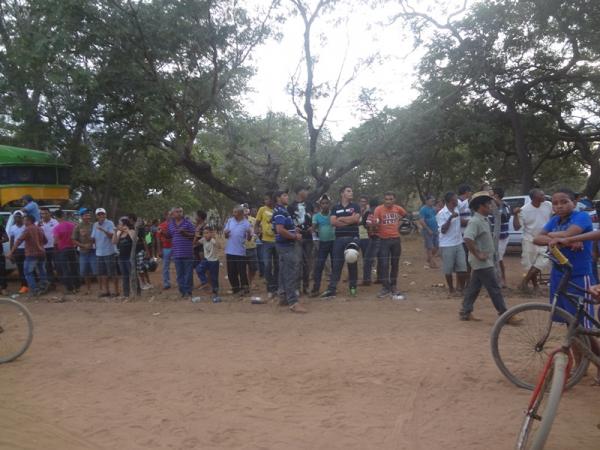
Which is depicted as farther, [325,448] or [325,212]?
[325,212]

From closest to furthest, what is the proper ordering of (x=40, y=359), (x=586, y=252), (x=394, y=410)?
1. (x=394, y=410)
2. (x=586, y=252)
3. (x=40, y=359)

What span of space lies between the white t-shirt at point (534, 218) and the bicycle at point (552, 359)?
4077 mm

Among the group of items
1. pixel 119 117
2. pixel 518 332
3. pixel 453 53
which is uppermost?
pixel 453 53

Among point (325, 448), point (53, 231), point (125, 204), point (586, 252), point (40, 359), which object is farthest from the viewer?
point (125, 204)

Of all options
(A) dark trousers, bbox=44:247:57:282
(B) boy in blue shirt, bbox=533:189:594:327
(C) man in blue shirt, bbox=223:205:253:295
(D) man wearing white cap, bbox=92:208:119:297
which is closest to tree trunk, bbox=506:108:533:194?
(C) man in blue shirt, bbox=223:205:253:295

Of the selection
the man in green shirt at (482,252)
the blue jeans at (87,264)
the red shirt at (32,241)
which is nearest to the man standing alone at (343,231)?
the man in green shirt at (482,252)

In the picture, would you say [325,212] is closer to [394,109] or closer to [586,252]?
[394,109]

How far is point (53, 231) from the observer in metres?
10.6

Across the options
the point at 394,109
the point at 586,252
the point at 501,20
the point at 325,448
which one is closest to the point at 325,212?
the point at 394,109

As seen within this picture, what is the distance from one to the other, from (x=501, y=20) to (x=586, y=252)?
1132 cm

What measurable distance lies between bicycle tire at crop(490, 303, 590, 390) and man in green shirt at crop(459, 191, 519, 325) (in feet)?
6.56

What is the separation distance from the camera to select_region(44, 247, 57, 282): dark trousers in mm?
10703

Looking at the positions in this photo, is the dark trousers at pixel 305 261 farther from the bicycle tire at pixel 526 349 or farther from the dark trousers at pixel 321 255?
the bicycle tire at pixel 526 349

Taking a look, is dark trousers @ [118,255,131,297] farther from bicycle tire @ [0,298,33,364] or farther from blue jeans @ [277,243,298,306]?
bicycle tire @ [0,298,33,364]
